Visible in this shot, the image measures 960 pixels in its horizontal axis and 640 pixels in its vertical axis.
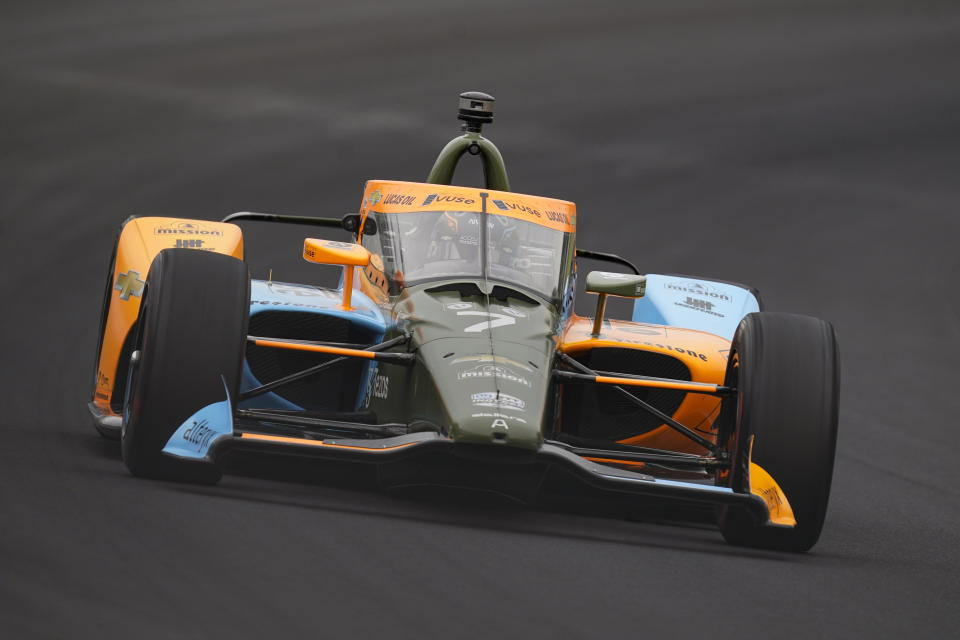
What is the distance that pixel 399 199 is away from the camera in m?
9.97

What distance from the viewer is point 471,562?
697 cm

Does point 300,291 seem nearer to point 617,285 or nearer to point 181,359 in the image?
point 181,359

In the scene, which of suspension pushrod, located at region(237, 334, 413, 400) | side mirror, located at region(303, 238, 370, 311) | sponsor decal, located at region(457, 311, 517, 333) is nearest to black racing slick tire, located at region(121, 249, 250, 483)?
suspension pushrod, located at region(237, 334, 413, 400)

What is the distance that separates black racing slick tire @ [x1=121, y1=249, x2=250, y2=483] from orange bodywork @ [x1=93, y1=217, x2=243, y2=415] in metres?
1.55

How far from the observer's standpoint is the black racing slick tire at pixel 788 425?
26.9ft

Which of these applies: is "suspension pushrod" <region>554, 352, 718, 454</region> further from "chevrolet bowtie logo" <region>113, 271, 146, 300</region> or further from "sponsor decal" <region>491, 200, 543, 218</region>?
"chevrolet bowtie logo" <region>113, 271, 146, 300</region>

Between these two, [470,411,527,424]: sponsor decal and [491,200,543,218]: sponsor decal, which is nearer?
[470,411,527,424]: sponsor decal

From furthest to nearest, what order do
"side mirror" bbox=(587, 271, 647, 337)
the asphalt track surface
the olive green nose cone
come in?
1. "side mirror" bbox=(587, 271, 647, 337)
2. the olive green nose cone
3. the asphalt track surface

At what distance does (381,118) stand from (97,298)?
11835mm

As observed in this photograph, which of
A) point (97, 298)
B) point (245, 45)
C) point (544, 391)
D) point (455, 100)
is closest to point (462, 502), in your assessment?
point (544, 391)

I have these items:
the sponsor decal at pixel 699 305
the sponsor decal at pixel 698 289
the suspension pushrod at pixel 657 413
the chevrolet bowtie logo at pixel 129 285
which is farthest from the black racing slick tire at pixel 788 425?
the chevrolet bowtie logo at pixel 129 285

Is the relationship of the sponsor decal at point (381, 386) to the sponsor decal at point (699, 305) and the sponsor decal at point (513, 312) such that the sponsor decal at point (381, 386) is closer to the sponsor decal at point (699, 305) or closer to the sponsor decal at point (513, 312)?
the sponsor decal at point (513, 312)

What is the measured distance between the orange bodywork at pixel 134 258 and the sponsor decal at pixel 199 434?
71.9 inches

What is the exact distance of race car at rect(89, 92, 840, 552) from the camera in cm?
788
